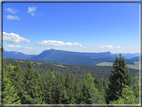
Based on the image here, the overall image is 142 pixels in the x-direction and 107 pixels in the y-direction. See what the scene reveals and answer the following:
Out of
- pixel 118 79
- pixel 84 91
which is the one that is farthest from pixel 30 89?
pixel 118 79

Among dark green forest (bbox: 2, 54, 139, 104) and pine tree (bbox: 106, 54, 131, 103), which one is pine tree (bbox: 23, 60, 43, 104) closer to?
dark green forest (bbox: 2, 54, 139, 104)

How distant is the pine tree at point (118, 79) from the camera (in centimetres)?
688

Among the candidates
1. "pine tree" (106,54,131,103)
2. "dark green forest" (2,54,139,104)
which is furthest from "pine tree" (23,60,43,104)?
"pine tree" (106,54,131,103)

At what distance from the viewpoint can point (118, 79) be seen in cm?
699

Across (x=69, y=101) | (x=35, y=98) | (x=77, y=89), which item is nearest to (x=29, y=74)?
(x=35, y=98)

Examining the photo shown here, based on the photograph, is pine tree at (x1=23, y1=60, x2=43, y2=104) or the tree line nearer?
the tree line

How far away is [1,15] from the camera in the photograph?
322 cm

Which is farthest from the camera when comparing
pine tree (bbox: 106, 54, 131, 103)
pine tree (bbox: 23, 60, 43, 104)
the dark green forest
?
pine tree (bbox: 23, 60, 43, 104)

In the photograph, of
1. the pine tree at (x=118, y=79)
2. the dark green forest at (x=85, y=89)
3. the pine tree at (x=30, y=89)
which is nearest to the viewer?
the dark green forest at (x=85, y=89)

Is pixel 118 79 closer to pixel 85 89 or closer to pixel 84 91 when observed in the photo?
pixel 85 89

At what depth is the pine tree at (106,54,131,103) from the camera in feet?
22.6

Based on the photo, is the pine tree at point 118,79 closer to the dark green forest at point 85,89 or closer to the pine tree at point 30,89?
the dark green forest at point 85,89

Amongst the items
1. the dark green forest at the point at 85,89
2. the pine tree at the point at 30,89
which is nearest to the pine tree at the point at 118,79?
the dark green forest at the point at 85,89

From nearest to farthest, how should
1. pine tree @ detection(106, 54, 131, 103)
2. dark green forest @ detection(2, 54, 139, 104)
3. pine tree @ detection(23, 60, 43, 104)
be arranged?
dark green forest @ detection(2, 54, 139, 104) → pine tree @ detection(106, 54, 131, 103) → pine tree @ detection(23, 60, 43, 104)
